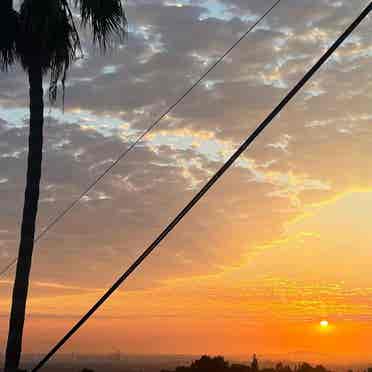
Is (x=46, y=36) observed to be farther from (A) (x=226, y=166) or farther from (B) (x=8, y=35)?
(A) (x=226, y=166)

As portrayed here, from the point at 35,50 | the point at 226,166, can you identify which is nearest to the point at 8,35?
the point at 35,50

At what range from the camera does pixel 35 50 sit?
1936 centimetres

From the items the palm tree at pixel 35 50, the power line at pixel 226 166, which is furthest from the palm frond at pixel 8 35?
the power line at pixel 226 166

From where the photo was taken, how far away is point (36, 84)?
19234mm

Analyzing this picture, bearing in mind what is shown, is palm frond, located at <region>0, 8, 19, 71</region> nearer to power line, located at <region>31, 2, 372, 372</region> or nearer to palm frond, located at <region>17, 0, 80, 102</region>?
palm frond, located at <region>17, 0, 80, 102</region>

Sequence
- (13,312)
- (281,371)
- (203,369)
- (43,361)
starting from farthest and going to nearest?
(281,371), (203,369), (13,312), (43,361)

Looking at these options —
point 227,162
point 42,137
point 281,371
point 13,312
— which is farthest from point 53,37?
point 281,371

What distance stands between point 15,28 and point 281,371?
3514 centimetres

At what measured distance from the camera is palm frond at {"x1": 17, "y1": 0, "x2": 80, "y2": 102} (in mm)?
19078

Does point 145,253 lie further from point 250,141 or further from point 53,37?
point 53,37

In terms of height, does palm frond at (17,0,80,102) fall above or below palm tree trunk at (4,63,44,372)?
above

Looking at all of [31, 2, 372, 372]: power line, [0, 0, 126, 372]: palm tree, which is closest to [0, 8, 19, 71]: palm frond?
[0, 0, 126, 372]: palm tree

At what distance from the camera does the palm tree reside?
1817 centimetres

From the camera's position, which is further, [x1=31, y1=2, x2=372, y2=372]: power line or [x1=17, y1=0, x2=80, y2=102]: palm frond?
[x1=17, y1=0, x2=80, y2=102]: palm frond
